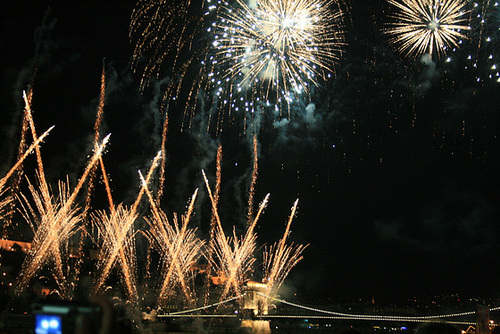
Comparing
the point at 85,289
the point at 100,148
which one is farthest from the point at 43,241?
the point at 85,289

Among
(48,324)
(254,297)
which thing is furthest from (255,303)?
(48,324)

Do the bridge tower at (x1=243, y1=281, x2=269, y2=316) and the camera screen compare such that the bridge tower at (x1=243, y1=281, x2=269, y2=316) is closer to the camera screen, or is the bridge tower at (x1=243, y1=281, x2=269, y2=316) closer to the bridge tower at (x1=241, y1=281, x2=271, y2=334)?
the bridge tower at (x1=241, y1=281, x2=271, y2=334)

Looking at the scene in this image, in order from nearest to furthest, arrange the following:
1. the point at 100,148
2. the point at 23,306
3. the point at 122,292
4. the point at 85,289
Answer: the point at 100,148
the point at 23,306
the point at 85,289
the point at 122,292

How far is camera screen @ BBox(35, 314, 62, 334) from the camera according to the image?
4.05 metres

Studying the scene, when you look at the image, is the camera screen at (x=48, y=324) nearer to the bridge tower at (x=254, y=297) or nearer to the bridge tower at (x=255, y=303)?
the bridge tower at (x=255, y=303)

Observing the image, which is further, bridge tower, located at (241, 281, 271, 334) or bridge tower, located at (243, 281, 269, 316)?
bridge tower, located at (243, 281, 269, 316)

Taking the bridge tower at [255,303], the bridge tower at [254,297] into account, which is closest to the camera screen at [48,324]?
the bridge tower at [255,303]

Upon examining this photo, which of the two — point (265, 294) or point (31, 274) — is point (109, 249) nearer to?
point (265, 294)

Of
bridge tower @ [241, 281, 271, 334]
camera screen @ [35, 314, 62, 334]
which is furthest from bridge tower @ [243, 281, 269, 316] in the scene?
camera screen @ [35, 314, 62, 334]

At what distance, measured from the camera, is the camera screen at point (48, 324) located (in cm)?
405

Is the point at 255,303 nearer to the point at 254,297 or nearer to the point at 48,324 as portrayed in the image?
the point at 254,297

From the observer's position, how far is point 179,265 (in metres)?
28.4

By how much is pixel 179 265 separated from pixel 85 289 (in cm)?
1491

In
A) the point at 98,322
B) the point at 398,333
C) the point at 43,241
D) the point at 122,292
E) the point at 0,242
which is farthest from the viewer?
the point at 0,242
